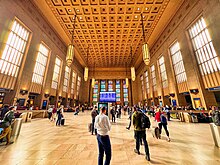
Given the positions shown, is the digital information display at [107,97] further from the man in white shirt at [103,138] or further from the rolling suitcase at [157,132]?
the man in white shirt at [103,138]

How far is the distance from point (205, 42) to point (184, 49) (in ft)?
6.96

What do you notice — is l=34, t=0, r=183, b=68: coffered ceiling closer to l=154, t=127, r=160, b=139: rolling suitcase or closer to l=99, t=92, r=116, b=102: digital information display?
l=99, t=92, r=116, b=102: digital information display

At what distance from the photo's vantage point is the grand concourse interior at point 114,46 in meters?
3.14

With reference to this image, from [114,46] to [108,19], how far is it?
664 centimetres

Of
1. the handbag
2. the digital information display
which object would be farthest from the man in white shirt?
the digital information display

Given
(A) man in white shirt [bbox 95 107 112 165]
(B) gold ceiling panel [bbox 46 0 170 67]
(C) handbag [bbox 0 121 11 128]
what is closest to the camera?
(A) man in white shirt [bbox 95 107 112 165]

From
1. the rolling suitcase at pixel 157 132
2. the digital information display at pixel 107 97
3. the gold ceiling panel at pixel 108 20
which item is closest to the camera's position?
the rolling suitcase at pixel 157 132

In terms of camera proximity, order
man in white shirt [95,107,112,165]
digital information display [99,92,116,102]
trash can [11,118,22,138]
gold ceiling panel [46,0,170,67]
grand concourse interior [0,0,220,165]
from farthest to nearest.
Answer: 1. gold ceiling panel [46,0,170,67]
2. digital information display [99,92,116,102]
3. trash can [11,118,22,138]
4. grand concourse interior [0,0,220,165]
5. man in white shirt [95,107,112,165]

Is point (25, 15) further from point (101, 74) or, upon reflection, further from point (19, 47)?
point (101, 74)

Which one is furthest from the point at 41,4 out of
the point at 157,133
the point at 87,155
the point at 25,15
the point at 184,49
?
the point at 184,49

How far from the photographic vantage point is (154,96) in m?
20.3

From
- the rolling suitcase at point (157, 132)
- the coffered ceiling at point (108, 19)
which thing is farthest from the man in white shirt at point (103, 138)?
the coffered ceiling at point (108, 19)

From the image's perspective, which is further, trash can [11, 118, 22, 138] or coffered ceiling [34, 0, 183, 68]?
coffered ceiling [34, 0, 183, 68]

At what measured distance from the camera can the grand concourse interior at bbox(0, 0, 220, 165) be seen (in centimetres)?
314
